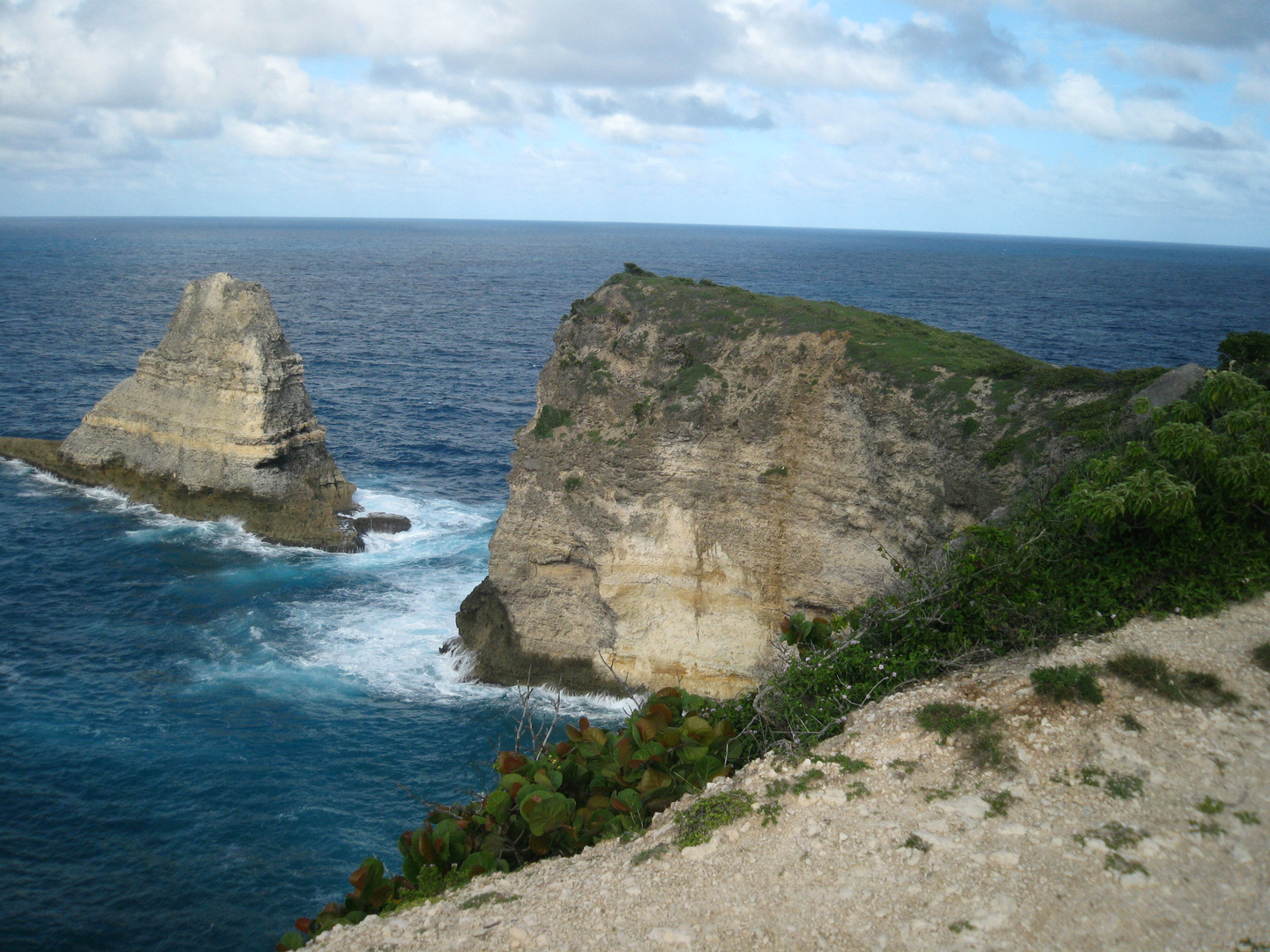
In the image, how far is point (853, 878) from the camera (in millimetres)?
11477

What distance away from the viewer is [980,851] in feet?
37.8

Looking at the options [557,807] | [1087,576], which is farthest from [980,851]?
[557,807]

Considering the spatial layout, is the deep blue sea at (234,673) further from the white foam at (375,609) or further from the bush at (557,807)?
the bush at (557,807)

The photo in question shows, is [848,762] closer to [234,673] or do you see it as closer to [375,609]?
[234,673]

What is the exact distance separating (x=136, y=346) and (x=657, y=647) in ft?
248

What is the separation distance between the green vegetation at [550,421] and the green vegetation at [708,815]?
77.7 ft

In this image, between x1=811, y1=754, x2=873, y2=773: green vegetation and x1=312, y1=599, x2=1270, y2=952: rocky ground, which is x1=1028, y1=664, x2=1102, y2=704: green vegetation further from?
x1=811, y1=754, x2=873, y2=773: green vegetation

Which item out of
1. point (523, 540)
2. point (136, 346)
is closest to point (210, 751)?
point (523, 540)

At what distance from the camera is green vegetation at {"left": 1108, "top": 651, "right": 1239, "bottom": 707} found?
1304 cm

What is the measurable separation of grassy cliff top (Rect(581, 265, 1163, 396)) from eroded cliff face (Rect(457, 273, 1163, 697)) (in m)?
0.11

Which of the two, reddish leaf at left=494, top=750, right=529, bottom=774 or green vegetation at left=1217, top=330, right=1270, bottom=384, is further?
green vegetation at left=1217, top=330, right=1270, bottom=384

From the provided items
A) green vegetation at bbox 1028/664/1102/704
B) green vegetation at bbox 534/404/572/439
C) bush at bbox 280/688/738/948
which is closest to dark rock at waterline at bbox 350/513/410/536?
green vegetation at bbox 534/404/572/439

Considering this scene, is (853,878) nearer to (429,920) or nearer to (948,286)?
(429,920)

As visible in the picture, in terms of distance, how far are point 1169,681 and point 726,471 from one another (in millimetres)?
19754
